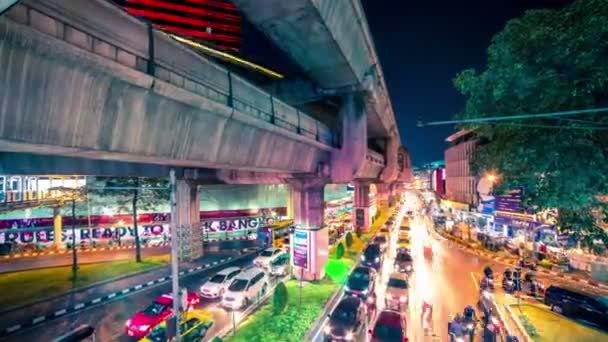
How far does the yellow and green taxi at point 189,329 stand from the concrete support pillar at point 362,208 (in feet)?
87.6

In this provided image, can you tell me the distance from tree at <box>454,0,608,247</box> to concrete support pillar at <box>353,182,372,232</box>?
26.3 meters

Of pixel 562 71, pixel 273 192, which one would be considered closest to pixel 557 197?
pixel 562 71

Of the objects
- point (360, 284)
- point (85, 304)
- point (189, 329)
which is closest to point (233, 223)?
point (85, 304)

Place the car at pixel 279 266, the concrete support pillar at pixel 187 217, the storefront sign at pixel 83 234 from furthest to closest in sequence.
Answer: the storefront sign at pixel 83 234
the concrete support pillar at pixel 187 217
the car at pixel 279 266

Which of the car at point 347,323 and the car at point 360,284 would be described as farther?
the car at point 360,284

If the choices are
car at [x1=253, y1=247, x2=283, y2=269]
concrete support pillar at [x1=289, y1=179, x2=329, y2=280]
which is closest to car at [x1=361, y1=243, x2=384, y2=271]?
concrete support pillar at [x1=289, y1=179, x2=329, y2=280]

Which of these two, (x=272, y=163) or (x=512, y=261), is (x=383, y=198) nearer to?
(x=512, y=261)

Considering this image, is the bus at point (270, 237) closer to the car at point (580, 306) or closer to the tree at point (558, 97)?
the car at point (580, 306)

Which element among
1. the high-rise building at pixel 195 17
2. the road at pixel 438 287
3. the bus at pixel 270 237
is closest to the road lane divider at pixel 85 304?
the bus at pixel 270 237

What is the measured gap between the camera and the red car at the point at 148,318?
11703 mm

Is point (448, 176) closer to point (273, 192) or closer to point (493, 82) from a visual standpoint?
point (273, 192)

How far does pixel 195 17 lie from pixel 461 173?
48.1m

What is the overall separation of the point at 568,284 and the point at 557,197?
17.0m

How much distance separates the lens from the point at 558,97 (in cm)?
788
